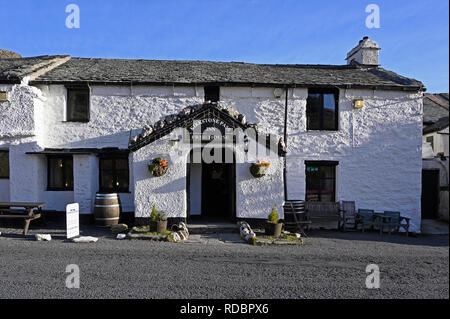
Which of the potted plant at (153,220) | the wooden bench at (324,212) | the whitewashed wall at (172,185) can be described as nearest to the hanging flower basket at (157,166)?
the whitewashed wall at (172,185)

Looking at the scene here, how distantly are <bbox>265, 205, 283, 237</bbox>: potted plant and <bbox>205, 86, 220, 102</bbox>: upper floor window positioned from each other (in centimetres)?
465

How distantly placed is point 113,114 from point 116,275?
6.56 meters

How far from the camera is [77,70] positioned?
34.8ft

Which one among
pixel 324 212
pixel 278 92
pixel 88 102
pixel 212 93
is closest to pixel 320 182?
pixel 324 212

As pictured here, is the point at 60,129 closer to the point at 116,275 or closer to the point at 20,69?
the point at 20,69

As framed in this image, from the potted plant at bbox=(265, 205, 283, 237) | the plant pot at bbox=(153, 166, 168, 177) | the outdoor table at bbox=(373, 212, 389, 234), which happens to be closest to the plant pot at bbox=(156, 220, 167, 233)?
the plant pot at bbox=(153, 166, 168, 177)

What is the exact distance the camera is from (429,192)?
11.4m

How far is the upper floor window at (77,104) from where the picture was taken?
996cm

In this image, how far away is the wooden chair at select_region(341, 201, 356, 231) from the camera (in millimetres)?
9396

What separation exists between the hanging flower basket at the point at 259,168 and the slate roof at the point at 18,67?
814cm

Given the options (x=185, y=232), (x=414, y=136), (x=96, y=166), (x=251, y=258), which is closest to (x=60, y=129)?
(x=96, y=166)

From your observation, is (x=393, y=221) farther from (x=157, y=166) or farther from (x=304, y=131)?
(x=157, y=166)

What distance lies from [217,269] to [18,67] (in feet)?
34.1
